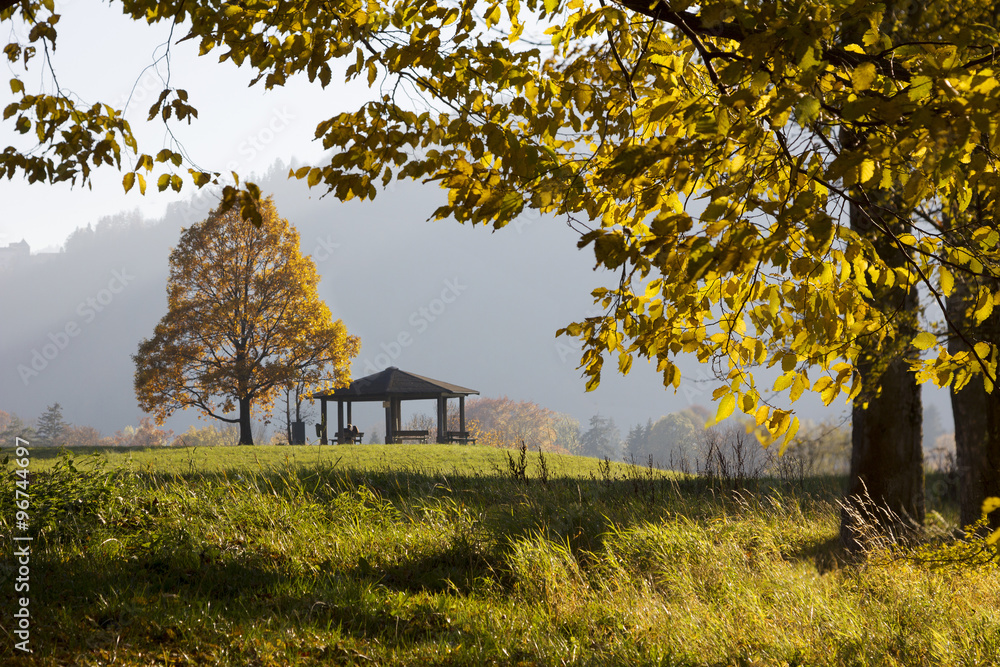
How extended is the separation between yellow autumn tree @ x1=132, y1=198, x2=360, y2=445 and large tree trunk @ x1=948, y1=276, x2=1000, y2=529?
679 inches

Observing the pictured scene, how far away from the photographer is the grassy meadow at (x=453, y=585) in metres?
3.74

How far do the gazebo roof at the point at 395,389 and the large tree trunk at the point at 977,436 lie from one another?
64.1 ft

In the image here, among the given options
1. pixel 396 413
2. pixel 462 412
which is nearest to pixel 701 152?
pixel 462 412

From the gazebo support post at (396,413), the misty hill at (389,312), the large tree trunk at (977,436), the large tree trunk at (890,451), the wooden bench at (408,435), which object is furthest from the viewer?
the misty hill at (389,312)

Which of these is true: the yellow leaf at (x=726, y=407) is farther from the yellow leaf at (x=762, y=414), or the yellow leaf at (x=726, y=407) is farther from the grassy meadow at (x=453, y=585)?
the grassy meadow at (x=453, y=585)

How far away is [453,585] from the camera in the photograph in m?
4.88

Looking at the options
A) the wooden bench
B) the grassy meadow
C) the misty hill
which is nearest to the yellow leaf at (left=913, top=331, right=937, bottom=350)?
the grassy meadow

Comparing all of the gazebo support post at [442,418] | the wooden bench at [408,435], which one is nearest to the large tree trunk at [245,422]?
the wooden bench at [408,435]

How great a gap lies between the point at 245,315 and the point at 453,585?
18.1 meters

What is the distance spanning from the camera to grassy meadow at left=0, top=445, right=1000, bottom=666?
3.74 m

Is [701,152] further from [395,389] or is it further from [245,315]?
[395,389]

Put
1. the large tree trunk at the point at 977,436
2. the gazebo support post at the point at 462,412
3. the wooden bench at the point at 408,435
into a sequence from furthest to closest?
the gazebo support post at the point at 462,412 → the wooden bench at the point at 408,435 → the large tree trunk at the point at 977,436

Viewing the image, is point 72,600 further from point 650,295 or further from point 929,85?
point 929,85

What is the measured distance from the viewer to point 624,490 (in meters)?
9.33
